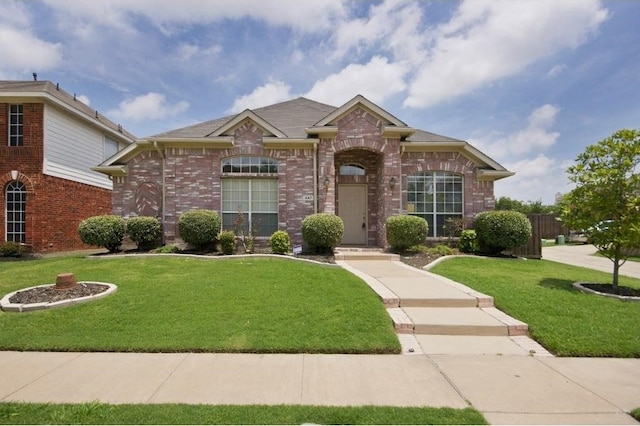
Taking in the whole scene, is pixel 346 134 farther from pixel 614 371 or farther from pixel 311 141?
pixel 614 371

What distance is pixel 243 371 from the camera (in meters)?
3.72

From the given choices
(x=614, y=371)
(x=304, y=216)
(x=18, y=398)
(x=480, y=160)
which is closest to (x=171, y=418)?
(x=18, y=398)

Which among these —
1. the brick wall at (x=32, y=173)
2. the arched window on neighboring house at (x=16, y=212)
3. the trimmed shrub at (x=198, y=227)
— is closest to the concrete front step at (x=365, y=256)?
the trimmed shrub at (x=198, y=227)

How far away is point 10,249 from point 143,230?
539 centimetres

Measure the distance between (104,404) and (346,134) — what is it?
10469mm

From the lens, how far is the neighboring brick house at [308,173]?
1181 centimetres

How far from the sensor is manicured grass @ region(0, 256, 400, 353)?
14.4 ft

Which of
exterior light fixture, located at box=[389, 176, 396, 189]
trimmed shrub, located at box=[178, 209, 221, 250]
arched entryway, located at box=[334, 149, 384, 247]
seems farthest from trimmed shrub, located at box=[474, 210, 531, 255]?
trimmed shrub, located at box=[178, 209, 221, 250]

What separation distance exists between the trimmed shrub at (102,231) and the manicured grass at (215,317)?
3.15 meters

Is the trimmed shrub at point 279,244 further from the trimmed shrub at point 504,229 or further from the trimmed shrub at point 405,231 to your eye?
the trimmed shrub at point 504,229

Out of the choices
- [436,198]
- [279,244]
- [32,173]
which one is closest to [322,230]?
[279,244]

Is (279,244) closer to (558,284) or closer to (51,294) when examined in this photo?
(51,294)

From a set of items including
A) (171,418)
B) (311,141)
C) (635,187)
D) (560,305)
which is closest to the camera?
(171,418)

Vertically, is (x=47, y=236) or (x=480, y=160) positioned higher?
(x=480, y=160)
